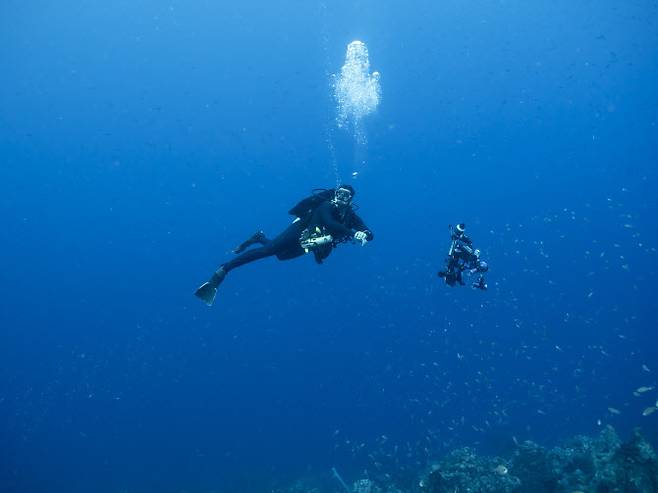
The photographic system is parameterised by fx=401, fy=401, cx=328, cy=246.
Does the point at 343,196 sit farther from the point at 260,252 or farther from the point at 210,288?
Answer: the point at 210,288

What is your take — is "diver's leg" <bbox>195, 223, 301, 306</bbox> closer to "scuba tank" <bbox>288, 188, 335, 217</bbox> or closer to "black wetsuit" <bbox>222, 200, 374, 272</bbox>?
"black wetsuit" <bbox>222, 200, 374, 272</bbox>

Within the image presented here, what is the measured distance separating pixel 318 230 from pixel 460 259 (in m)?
2.47

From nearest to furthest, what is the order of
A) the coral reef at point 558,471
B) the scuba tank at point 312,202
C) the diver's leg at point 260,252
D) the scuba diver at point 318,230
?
the scuba diver at point 318,230 < the scuba tank at point 312,202 < the diver's leg at point 260,252 < the coral reef at point 558,471

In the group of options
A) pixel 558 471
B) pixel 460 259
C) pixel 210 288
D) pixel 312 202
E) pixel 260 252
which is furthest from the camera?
pixel 558 471

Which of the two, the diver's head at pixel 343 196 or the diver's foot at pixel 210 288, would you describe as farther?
the diver's foot at pixel 210 288

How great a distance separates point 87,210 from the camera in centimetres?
11225

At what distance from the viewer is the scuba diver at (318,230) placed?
22.6ft

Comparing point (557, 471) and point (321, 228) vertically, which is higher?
Answer: point (321, 228)

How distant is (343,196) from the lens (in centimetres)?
709

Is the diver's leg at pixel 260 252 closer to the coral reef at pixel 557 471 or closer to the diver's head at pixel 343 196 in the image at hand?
the diver's head at pixel 343 196

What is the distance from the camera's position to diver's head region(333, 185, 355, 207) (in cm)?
707

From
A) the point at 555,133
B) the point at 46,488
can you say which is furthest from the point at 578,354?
the point at 555,133

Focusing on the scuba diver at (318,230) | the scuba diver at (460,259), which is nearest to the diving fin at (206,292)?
the scuba diver at (318,230)

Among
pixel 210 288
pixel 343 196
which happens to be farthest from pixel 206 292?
pixel 343 196
